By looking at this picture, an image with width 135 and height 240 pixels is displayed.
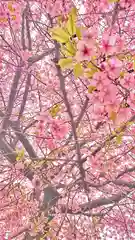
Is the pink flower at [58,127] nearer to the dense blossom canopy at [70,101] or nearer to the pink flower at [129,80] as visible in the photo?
the dense blossom canopy at [70,101]

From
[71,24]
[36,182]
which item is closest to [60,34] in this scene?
[71,24]

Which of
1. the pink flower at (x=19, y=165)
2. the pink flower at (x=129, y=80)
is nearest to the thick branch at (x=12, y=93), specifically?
the pink flower at (x=19, y=165)

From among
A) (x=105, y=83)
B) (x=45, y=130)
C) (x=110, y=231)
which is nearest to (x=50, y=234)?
(x=45, y=130)

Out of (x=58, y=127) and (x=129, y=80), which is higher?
(x=58, y=127)

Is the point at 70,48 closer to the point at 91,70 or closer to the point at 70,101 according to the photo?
the point at 91,70

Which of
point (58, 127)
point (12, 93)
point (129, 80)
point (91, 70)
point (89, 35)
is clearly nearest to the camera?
point (89, 35)

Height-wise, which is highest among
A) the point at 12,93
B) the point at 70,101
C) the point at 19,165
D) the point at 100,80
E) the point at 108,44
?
the point at 12,93

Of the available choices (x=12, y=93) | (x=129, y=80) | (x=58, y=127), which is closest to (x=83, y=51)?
(x=129, y=80)

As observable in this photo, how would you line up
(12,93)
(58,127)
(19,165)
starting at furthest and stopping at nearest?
(12,93) < (19,165) < (58,127)

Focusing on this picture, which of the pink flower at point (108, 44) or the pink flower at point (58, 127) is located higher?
the pink flower at point (58, 127)

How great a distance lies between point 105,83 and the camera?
1422 mm

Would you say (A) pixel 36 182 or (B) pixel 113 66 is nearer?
(B) pixel 113 66

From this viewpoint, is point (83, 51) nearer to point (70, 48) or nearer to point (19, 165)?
point (70, 48)

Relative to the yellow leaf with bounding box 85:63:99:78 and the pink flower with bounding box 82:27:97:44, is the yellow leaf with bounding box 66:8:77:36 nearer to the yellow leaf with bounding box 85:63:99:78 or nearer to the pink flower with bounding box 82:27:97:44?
the pink flower with bounding box 82:27:97:44
